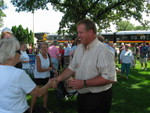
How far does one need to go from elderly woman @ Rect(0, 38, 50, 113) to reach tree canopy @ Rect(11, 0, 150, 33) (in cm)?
1519

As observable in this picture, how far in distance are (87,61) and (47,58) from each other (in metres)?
2.82

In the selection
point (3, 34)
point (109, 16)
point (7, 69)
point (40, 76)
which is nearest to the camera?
point (7, 69)

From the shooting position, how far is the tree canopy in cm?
1720

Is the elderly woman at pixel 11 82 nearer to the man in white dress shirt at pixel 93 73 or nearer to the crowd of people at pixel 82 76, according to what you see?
the crowd of people at pixel 82 76

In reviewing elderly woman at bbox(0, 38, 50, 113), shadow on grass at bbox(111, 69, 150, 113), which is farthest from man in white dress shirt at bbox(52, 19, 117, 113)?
shadow on grass at bbox(111, 69, 150, 113)

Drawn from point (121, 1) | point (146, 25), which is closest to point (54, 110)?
point (121, 1)

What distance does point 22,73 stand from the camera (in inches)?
90.7

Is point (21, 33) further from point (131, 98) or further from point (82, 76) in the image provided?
point (82, 76)

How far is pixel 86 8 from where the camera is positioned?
17.8 metres

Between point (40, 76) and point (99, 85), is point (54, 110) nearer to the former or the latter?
point (40, 76)

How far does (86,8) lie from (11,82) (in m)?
16.4

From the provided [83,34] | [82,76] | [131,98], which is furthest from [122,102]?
[83,34]

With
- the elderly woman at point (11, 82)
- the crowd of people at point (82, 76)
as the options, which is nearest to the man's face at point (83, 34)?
the crowd of people at point (82, 76)

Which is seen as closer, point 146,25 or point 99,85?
point 99,85
